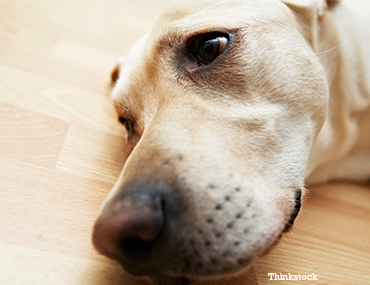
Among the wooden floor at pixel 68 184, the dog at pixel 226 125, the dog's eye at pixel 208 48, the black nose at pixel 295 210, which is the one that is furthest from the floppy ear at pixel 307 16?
the wooden floor at pixel 68 184

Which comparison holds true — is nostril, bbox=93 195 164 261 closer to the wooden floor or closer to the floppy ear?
the wooden floor

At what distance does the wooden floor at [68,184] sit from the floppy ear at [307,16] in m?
0.96

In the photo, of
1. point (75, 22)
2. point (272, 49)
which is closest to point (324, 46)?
point (272, 49)

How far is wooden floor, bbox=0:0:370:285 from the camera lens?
1167 mm

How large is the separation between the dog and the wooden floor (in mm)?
233

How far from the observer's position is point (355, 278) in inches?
55.4

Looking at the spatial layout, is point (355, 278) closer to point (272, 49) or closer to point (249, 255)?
point (249, 255)

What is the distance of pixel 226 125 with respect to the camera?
1.18 metres

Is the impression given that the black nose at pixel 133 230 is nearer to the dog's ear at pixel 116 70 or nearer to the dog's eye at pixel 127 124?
the dog's eye at pixel 127 124

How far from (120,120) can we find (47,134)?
0.43 metres

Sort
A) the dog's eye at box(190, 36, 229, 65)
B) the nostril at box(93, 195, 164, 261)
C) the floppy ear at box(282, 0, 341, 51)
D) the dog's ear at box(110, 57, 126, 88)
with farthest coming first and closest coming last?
1. the dog's ear at box(110, 57, 126, 88)
2. the floppy ear at box(282, 0, 341, 51)
3. the dog's eye at box(190, 36, 229, 65)
4. the nostril at box(93, 195, 164, 261)

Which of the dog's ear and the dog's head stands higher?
the dog's head

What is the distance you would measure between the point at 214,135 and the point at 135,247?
1.68 ft

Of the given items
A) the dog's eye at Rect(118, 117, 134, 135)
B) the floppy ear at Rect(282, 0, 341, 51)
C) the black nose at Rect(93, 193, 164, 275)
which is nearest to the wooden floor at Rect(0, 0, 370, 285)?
the dog's eye at Rect(118, 117, 134, 135)
